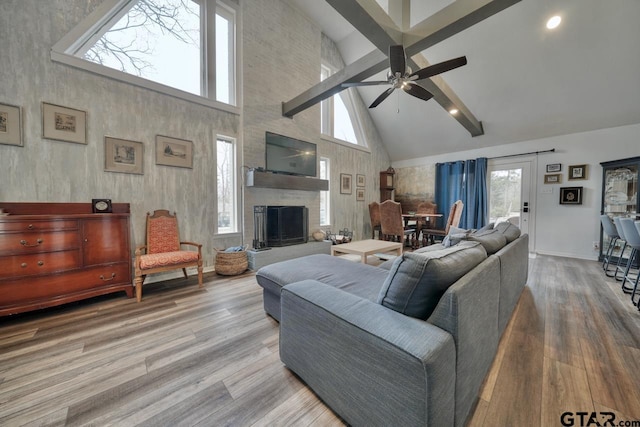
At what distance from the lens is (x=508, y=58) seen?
3.86 m

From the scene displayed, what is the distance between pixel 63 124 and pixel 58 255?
1424mm

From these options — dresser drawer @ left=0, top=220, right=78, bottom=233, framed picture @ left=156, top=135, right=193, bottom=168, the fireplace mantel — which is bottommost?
dresser drawer @ left=0, top=220, right=78, bottom=233

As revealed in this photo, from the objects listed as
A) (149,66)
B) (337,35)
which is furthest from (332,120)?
(149,66)

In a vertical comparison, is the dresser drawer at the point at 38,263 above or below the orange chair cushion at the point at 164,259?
above

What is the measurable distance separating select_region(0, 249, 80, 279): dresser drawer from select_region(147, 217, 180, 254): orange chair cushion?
0.73m

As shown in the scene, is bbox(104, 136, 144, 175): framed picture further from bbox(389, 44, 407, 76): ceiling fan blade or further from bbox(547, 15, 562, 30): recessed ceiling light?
bbox(547, 15, 562, 30): recessed ceiling light

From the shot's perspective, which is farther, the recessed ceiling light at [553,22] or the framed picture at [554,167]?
the framed picture at [554,167]

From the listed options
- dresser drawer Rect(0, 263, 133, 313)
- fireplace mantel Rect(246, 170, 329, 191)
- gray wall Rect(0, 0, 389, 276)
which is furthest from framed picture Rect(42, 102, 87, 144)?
fireplace mantel Rect(246, 170, 329, 191)

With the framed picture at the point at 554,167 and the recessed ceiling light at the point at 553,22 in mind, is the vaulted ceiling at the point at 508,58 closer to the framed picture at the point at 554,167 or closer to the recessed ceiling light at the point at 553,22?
the recessed ceiling light at the point at 553,22

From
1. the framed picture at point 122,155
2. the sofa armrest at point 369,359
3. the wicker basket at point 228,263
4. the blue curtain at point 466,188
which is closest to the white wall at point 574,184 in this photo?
the blue curtain at point 466,188

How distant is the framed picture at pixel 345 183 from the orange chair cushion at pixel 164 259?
12.2 feet

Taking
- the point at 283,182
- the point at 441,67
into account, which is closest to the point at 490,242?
the point at 441,67

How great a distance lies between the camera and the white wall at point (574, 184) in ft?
13.4

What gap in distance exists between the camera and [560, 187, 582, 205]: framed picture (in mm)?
4324
